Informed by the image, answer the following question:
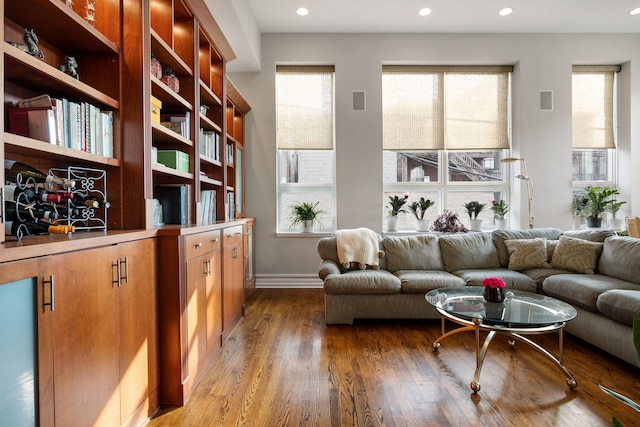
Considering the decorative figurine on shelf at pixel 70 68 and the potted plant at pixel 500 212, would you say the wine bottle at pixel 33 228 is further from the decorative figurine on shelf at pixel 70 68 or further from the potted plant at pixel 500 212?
the potted plant at pixel 500 212

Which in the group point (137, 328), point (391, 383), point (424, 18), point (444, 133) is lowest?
point (391, 383)

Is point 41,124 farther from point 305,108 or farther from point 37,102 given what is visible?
point 305,108

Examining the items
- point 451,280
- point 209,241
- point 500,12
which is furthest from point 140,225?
point 500,12

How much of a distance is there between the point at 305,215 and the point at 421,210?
160cm

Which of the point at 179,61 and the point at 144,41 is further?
the point at 179,61

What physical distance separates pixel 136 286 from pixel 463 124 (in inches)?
179

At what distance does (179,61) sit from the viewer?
2.38 m

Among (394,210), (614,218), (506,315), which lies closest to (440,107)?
(394,210)

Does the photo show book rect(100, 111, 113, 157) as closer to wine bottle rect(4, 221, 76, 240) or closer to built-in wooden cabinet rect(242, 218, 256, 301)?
wine bottle rect(4, 221, 76, 240)

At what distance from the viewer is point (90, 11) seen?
179 cm

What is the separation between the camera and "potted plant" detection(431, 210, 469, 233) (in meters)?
4.57

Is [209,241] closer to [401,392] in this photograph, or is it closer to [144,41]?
[144,41]

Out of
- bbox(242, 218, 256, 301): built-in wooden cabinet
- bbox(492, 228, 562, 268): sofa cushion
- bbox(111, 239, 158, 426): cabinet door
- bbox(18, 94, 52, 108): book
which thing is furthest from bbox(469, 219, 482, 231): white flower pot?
bbox(18, 94, 52, 108): book

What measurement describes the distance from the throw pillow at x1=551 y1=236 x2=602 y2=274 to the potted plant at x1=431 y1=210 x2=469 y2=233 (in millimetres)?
1246
